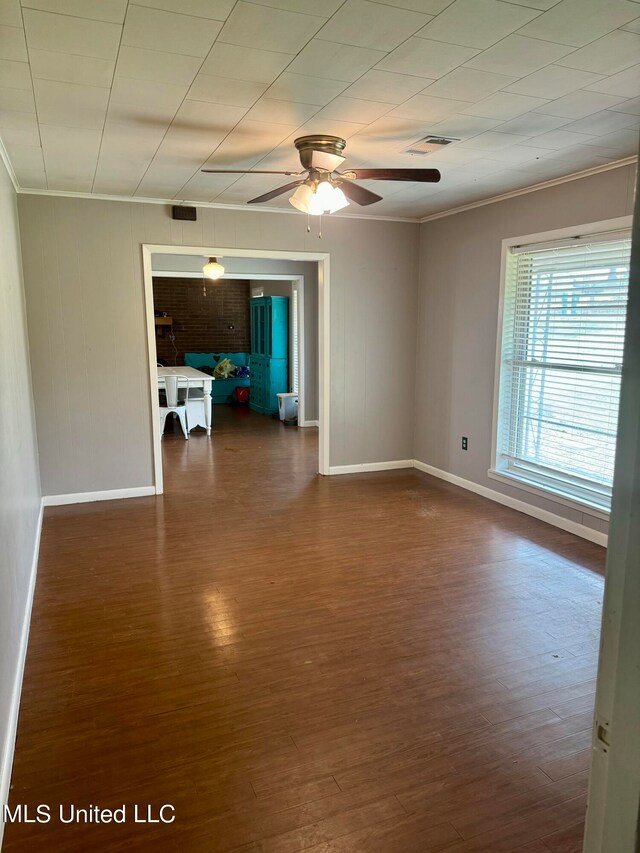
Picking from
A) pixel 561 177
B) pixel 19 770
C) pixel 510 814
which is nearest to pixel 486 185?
pixel 561 177

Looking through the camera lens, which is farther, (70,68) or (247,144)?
(247,144)

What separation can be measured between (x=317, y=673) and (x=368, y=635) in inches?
15.6

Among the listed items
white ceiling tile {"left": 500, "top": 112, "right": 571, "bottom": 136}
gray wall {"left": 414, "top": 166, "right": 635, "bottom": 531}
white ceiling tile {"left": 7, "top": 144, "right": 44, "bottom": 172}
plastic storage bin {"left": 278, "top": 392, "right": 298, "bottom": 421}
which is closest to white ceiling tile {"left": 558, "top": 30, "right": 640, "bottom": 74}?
white ceiling tile {"left": 500, "top": 112, "right": 571, "bottom": 136}

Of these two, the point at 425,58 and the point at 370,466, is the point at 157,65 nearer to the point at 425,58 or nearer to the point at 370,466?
the point at 425,58

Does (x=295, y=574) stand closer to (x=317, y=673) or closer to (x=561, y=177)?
(x=317, y=673)

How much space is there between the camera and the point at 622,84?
2467 mm

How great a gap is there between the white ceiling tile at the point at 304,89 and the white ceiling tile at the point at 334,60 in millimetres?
50

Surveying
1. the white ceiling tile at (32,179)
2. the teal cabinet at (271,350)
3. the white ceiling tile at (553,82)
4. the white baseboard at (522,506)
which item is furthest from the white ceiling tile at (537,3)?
the teal cabinet at (271,350)

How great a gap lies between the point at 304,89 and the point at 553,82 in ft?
3.48

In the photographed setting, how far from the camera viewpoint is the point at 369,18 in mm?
1964

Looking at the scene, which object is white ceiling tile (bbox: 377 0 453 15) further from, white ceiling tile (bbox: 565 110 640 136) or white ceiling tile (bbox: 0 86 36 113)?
white ceiling tile (bbox: 0 86 36 113)

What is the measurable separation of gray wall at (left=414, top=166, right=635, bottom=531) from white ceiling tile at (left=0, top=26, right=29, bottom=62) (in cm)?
335

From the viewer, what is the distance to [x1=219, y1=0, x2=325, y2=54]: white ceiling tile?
1921mm

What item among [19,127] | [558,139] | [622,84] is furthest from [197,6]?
[558,139]
